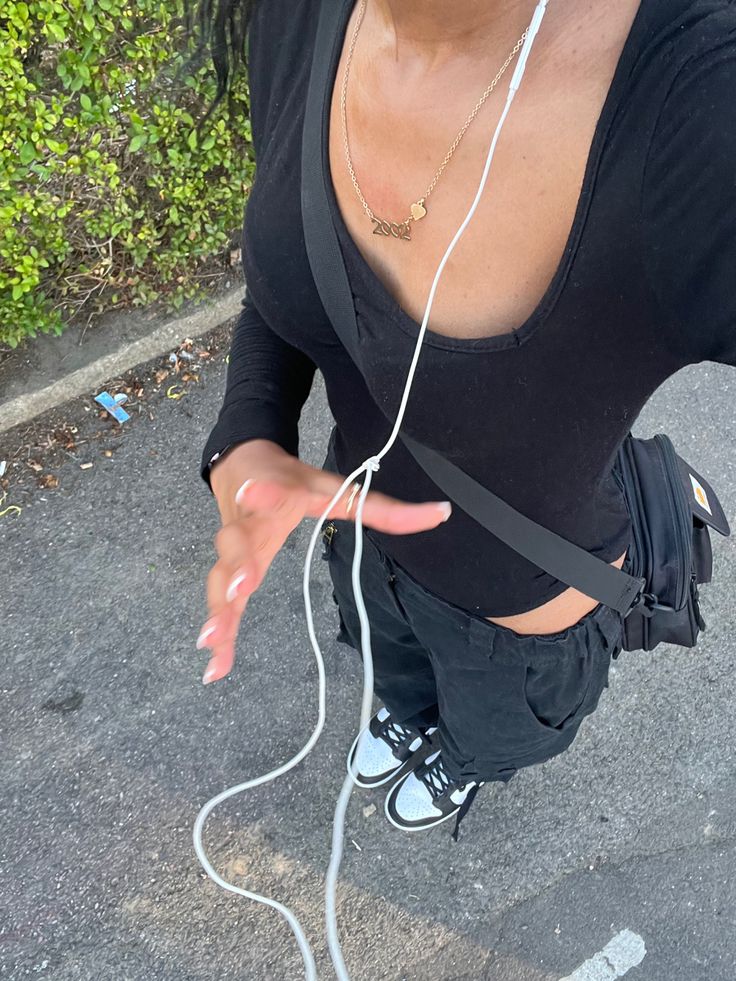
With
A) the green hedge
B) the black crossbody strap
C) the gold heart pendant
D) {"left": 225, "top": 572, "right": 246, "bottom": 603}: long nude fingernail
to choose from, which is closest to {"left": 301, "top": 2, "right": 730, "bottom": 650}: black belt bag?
the black crossbody strap

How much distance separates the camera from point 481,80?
901 mm

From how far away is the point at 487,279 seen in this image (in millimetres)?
918

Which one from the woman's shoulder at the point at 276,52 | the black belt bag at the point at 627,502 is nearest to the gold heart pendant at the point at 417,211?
the black belt bag at the point at 627,502

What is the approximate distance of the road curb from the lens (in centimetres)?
274

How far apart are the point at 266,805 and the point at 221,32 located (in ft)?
6.11

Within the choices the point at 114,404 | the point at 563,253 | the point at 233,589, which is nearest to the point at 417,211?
the point at 563,253

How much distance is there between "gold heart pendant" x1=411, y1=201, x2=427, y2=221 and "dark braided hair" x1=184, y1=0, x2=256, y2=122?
51cm

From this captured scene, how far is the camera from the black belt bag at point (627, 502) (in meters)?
1.01

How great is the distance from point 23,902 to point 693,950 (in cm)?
174

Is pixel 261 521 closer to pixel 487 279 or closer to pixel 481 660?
pixel 487 279

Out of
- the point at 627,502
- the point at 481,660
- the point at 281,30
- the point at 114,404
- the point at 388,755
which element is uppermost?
the point at 281,30

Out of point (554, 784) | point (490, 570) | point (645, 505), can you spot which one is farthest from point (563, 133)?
point (554, 784)

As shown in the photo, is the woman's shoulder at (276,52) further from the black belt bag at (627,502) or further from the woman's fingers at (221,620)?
the woman's fingers at (221,620)

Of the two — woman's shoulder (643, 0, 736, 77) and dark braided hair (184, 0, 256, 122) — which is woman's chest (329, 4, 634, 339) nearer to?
woman's shoulder (643, 0, 736, 77)
